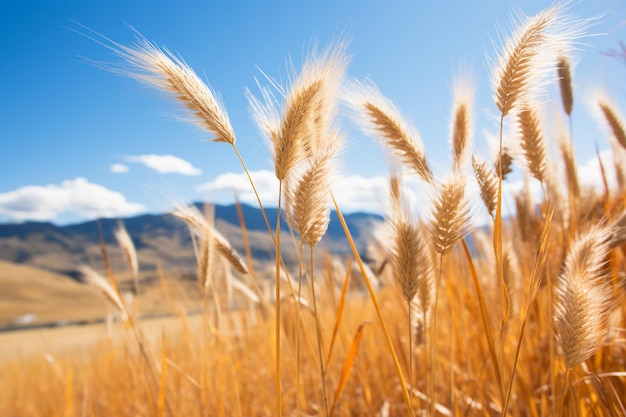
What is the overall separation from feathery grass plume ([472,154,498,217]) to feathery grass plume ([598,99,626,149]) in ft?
2.93

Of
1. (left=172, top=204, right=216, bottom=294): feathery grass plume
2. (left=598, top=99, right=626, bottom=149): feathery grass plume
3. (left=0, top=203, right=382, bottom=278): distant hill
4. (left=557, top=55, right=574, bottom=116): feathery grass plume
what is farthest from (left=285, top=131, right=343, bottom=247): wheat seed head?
(left=0, top=203, right=382, bottom=278): distant hill

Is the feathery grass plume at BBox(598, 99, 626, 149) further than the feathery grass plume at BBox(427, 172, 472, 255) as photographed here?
Yes

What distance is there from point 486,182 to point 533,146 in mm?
211

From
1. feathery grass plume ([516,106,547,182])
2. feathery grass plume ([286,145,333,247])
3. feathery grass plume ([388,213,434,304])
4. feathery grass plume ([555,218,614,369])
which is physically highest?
feathery grass plume ([516,106,547,182])

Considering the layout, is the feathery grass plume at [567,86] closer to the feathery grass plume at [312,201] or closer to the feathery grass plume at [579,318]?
the feathery grass plume at [579,318]

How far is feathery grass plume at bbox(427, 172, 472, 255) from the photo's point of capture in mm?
621

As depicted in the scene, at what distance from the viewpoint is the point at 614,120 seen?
53.8 inches

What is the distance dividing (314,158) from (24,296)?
45.9 m

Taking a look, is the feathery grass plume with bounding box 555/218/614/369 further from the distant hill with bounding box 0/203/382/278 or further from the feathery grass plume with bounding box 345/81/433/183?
the distant hill with bounding box 0/203/382/278

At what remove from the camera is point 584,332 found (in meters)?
0.58

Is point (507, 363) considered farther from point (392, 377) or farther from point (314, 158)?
point (314, 158)

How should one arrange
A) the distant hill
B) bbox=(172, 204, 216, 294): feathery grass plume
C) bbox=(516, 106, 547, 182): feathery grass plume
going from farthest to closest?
the distant hill, bbox=(172, 204, 216, 294): feathery grass plume, bbox=(516, 106, 547, 182): feathery grass plume

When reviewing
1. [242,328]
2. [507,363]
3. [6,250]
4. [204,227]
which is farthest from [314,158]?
Result: [6,250]

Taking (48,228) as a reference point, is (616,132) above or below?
below
